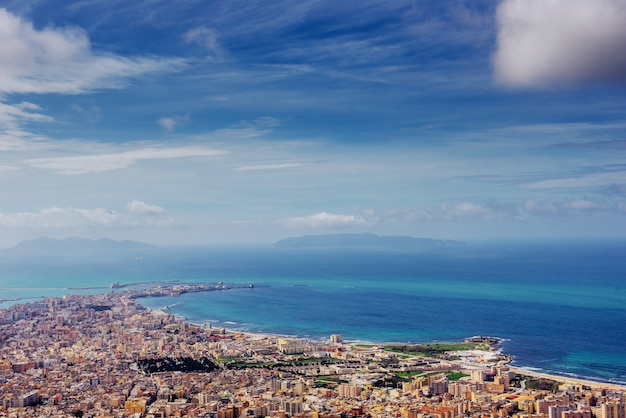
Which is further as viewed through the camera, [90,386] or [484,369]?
[484,369]

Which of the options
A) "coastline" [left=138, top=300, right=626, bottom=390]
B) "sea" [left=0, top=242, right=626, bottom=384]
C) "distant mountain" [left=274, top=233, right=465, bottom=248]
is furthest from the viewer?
"distant mountain" [left=274, top=233, right=465, bottom=248]

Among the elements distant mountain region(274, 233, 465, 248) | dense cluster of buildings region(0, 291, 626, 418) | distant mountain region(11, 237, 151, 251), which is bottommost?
dense cluster of buildings region(0, 291, 626, 418)

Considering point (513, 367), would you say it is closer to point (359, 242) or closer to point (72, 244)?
point (72, 244)

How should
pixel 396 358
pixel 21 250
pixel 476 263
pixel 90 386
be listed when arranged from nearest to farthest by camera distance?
pixel 90 386
pixel 396 358
pixel 476 263
pixel 21 250

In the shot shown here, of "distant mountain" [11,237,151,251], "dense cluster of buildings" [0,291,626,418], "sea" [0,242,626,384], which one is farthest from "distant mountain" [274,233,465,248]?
"dense cluster of buildings" [0,291,626,418]

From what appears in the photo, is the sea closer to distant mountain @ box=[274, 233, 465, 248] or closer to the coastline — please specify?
the coastline

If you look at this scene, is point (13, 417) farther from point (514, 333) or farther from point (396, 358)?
point (514, 333)

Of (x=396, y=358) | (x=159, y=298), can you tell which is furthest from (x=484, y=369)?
(x=159, y=298)

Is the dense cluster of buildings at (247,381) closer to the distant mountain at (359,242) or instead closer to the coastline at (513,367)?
the coastline at (513,367)

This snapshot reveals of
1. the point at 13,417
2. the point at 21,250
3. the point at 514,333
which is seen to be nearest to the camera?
the point at 13,417
